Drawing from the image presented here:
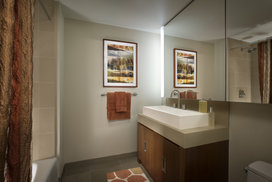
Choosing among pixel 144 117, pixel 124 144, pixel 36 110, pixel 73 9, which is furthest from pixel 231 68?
pixel 36 110

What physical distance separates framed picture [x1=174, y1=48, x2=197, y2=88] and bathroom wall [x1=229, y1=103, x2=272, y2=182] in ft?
1.89

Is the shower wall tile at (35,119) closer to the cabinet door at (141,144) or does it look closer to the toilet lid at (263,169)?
the cabinet door at (141,144)

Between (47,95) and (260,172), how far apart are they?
212 centimetres

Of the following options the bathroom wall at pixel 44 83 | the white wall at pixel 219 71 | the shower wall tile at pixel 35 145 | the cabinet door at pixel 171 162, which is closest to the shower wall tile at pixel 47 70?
the bathroom wall at pixel 44 83

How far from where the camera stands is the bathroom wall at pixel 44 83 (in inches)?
53.9

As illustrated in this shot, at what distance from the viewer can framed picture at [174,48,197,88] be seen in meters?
1.59

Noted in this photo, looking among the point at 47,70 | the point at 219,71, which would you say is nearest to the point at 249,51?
the point at 219,71

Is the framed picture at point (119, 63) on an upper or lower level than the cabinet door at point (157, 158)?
upper

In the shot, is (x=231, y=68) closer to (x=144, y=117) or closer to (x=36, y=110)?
(x=144, y=117)

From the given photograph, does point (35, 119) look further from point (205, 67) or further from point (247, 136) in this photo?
point (247, 136)

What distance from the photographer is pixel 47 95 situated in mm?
1400

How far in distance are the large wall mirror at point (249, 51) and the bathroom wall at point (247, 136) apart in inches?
4.9

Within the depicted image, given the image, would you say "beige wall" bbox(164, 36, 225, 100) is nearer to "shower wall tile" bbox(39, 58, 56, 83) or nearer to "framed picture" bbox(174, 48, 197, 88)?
"framed picture" bbox(174, 48, 197, 88)

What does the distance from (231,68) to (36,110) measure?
7.17ft
